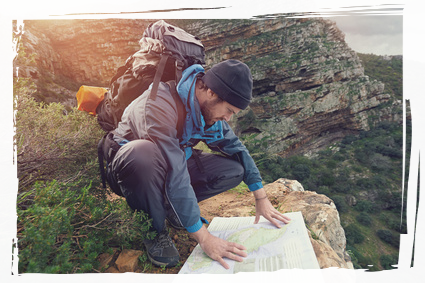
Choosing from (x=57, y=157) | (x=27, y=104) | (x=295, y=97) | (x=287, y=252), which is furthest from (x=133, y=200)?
(x=295, y=97)

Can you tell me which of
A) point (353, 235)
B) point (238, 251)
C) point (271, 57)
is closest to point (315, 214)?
point (238, 251)

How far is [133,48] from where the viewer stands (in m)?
27.6

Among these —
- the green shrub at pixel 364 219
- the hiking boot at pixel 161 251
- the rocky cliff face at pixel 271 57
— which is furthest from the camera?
the rocky cliff face at pixel 271 57

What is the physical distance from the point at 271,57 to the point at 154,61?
3638 cm

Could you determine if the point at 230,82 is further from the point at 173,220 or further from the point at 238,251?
the point at 173,220

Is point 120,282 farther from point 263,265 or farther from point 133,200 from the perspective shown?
point 263,265

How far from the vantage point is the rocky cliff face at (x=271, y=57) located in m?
25.9

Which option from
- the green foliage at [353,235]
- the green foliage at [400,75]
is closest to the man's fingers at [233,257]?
the green foliage at [353,235]

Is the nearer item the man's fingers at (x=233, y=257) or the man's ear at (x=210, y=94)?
the man's fingers at (x=233, y=257)

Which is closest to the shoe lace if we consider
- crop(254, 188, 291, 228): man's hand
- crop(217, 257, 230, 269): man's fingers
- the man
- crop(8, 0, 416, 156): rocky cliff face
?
the man

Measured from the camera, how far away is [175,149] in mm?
1146

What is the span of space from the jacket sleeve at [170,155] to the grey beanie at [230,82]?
13.5 inches

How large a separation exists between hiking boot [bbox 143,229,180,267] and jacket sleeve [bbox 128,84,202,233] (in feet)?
0.91

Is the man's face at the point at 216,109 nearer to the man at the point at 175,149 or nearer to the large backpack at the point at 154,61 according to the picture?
the man at the point at 175,149
